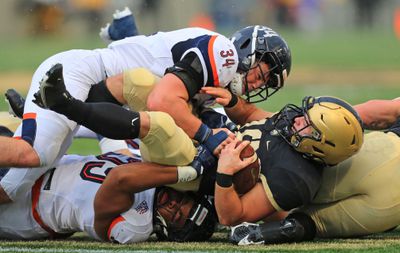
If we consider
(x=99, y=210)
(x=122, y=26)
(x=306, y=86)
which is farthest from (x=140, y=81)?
(x=306, y=86)

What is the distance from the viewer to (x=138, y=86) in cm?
545

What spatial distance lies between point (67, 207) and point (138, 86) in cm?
79

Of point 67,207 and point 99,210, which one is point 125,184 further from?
point 67,207

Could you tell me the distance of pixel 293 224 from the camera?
5094 millimetres

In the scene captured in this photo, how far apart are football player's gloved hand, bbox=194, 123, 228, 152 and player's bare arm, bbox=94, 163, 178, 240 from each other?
0.25 meters

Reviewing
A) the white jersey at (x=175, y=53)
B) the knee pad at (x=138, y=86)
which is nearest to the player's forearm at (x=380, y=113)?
the white jersey at (x=175, y=53)

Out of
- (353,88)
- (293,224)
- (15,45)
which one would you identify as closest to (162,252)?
(293,224)

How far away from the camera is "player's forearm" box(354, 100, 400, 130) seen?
225 inches

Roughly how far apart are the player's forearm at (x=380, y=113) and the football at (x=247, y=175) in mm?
1000

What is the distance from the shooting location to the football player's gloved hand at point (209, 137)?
5.07m

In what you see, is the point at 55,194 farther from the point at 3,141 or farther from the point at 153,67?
the point at 153,67

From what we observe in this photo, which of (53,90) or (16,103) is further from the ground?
(53,90)

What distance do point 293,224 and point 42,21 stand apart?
2393 cm

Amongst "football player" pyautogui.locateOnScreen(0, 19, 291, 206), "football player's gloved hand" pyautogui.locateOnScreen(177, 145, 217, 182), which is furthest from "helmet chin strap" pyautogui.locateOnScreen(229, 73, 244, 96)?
"football player's gloved hand" pyautogui.locateOnScreen(177, 145, 217, 182)
